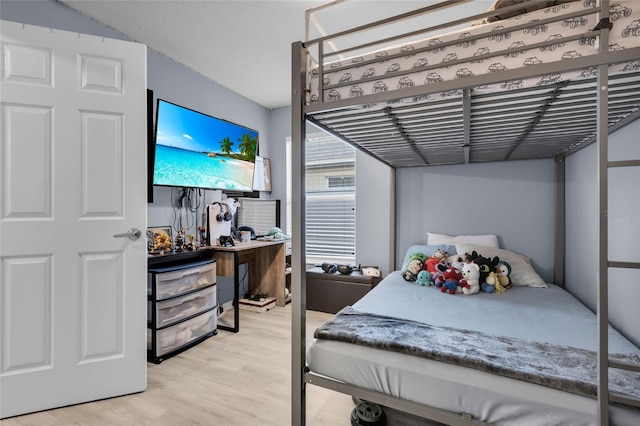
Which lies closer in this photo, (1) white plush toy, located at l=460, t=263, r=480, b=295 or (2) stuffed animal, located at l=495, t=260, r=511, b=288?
(1) white plush toy, located at l=460, t=263, r=480, b=295

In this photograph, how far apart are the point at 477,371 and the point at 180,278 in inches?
85.0

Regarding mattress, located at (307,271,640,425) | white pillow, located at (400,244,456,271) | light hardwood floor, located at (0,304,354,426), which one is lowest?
light hardwood floor, located at (0,304,354,426)

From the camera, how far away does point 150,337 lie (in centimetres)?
237

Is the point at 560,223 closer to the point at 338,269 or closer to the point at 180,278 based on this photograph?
the point at 338,269

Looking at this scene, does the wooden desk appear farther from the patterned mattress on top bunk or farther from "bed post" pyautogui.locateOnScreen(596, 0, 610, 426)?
"bed post" pyautogui.locateOnScreen(596, 0, 610, 426)

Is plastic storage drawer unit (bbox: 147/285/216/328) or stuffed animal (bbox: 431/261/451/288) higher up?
stuffed animal (bbox: 431/261/451/288)

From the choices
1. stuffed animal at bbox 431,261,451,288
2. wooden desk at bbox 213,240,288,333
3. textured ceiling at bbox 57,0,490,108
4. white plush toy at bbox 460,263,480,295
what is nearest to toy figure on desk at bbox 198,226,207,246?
wooden desk at bbox 213,240,288,333

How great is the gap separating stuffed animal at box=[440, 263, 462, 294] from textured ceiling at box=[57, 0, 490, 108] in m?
1.93

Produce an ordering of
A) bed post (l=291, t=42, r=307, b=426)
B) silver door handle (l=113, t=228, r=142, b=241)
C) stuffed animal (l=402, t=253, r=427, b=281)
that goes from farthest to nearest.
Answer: stuffed animal (l=402, t=253, r=427, b=281)
silver door handle (l=113, t=228, r=142, b=241)
bed post (l=291, t=42, r=307, b=426)

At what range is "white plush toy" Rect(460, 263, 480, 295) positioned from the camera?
2.28 m

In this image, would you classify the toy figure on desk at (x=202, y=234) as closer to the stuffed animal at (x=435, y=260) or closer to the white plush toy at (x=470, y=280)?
the stuffed animal at (x=435, y=260)

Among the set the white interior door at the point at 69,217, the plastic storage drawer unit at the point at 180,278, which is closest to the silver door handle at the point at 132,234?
the white interior door at the point at 69,217

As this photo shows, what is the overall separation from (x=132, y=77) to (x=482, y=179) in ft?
9.94

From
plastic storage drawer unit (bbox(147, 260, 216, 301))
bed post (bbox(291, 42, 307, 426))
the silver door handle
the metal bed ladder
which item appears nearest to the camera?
the metal bed ladder
